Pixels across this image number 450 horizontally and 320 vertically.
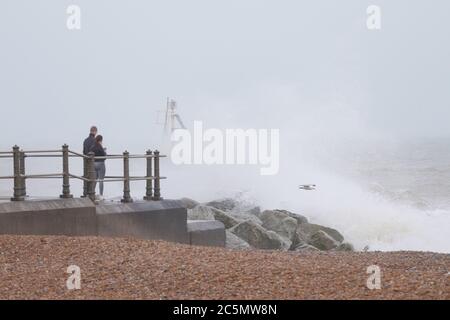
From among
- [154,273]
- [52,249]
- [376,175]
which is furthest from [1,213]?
[376,175]

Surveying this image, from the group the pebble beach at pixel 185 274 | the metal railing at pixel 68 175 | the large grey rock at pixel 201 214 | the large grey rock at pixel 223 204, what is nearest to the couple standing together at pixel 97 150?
the metal railing at pixel 68 175

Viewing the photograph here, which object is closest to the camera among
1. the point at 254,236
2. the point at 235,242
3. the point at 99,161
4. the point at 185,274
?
the point at 185,274

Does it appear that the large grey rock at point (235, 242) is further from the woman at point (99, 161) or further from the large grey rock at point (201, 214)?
the woman at point (99, 161)

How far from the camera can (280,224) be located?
2184 cm

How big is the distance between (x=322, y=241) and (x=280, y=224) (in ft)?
7.23

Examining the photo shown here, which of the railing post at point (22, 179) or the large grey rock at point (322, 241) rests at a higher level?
the railing post at point (22, 179)

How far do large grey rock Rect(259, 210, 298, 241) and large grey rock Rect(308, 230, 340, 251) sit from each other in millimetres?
918

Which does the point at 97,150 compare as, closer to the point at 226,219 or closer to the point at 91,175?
the point at 91,175

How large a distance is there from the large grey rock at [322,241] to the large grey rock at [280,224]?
0.92 m

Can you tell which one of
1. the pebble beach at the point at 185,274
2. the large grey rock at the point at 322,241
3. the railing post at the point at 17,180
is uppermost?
the railing post at the point at 17,180

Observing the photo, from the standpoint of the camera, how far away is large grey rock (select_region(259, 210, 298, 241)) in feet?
69.9

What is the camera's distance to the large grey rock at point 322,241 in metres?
19.7

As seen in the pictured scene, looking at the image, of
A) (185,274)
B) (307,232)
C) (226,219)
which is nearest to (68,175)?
(185,274)
